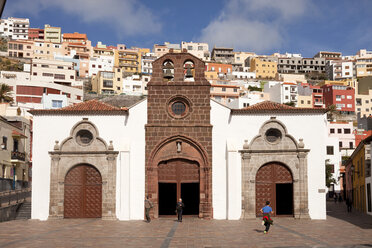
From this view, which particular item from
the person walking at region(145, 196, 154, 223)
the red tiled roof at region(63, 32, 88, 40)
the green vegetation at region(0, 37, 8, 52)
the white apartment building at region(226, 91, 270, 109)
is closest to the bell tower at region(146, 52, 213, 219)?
the person walking at region(145, 196, 154, 223)

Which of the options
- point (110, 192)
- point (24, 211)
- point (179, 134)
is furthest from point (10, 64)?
point (179, 134)

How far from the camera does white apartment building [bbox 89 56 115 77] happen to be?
130 m

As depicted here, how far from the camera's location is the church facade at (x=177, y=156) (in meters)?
27.3

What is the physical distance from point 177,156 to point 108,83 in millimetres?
86394

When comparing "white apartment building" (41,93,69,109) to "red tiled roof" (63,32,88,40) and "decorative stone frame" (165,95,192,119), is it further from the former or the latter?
"red tiled roof" (63,32,88,40)

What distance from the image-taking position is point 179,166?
27.9 m

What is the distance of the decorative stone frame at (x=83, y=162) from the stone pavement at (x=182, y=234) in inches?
65.2

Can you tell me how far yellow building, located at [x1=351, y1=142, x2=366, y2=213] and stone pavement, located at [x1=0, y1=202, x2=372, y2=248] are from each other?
11646 mm

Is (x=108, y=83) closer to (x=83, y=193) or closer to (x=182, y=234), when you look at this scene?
(x=83, y=193)

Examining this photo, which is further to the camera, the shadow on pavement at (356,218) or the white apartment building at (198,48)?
the white apartment building at (198,48)

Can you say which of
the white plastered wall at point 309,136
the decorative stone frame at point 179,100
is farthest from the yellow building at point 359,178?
the decorative stone frame at point 179,100

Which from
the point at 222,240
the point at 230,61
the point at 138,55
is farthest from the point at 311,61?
the point at 222,240

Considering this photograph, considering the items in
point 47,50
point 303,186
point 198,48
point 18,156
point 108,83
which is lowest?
point 303,186

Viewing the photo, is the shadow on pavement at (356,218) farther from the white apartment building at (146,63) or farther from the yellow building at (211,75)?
the white apartment building at (146,63)
